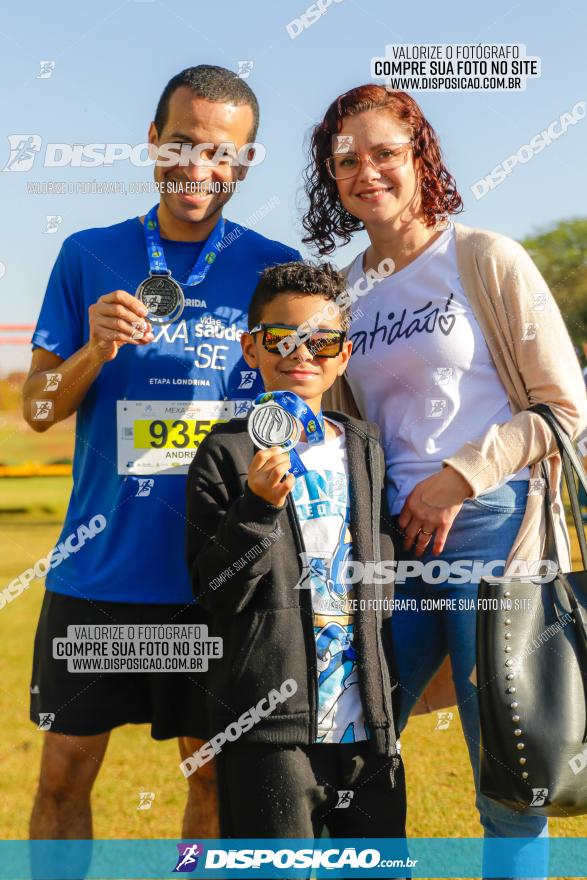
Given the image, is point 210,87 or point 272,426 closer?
point 272,426

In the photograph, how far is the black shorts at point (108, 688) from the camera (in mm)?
2941

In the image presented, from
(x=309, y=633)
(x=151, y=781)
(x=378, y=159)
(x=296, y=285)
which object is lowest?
(x=151, y=781)

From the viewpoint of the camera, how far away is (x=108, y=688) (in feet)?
9.77

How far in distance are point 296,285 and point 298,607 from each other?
0.91m

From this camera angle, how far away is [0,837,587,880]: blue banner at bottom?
8.72 ft

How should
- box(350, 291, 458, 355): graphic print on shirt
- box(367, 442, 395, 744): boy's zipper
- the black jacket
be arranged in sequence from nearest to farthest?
the black jacket → box(367, 442, 395, 744): boy's zipper → box(350, 291, 458, 355): graphic print on shirt

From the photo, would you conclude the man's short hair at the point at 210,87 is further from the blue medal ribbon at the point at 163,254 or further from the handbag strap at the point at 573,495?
the handbag strap at the point at 573,495

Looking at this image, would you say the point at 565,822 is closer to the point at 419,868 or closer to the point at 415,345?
the point at 419,868

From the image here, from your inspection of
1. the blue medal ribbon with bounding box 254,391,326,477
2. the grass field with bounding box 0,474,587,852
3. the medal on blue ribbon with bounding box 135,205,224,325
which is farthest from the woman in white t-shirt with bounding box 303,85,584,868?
the grass field with bounding box 0,474,587,852

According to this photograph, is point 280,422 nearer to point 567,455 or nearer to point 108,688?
point 567,455

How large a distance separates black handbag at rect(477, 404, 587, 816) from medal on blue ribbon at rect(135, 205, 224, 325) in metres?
1.23

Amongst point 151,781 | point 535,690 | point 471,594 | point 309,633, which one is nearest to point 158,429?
point 309,633

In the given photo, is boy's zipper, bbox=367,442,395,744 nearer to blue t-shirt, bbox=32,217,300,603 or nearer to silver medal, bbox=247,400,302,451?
silver medal, bbox=247,400,302,451

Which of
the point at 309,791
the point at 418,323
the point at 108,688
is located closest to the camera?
the point at 309,791
